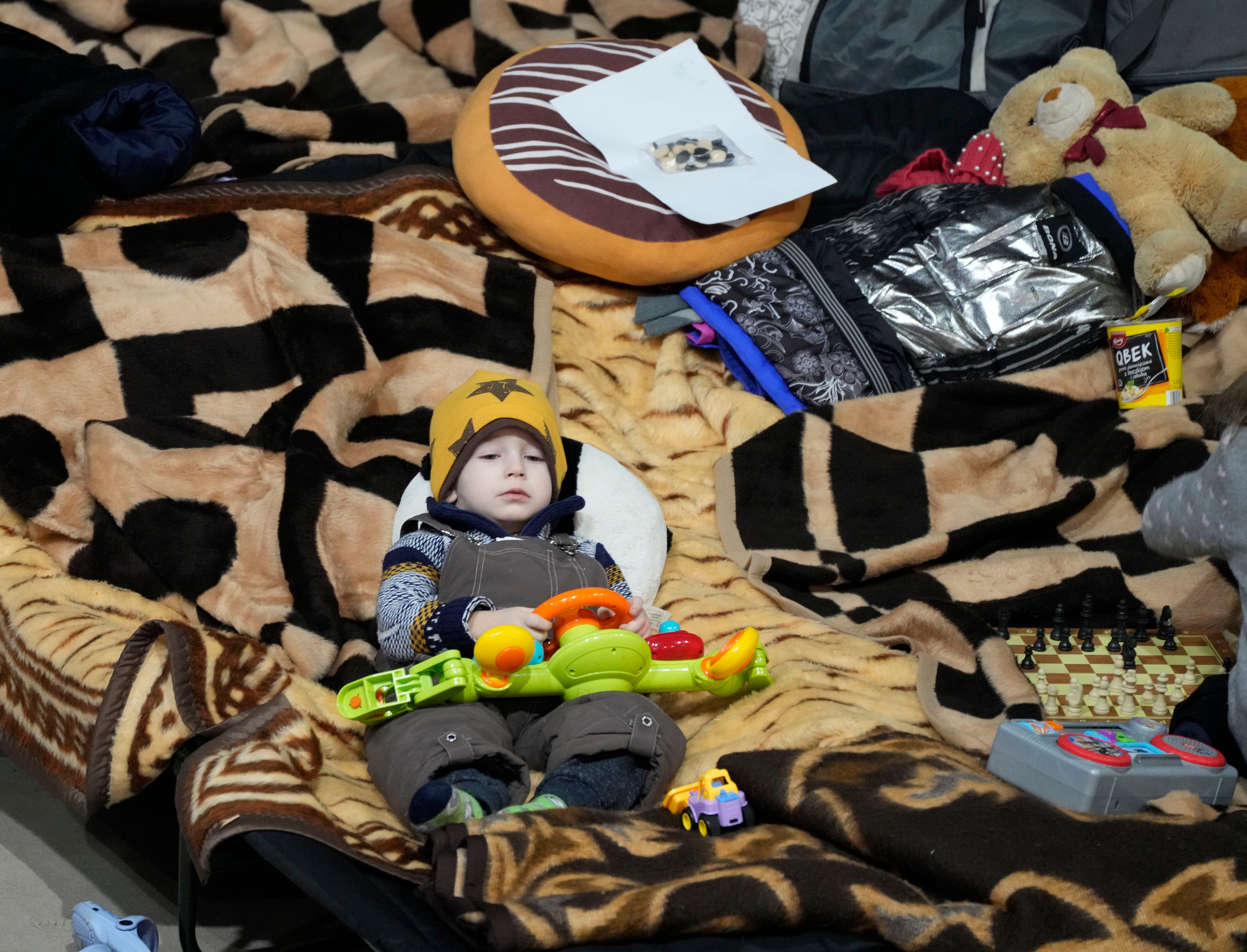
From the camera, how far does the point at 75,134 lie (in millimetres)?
1896

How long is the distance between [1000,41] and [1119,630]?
4.53 feet

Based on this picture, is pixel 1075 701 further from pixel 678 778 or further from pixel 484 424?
pixel 484 424

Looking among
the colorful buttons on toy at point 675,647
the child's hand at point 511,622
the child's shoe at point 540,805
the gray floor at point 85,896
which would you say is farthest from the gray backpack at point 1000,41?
the gray floor at point 85,896

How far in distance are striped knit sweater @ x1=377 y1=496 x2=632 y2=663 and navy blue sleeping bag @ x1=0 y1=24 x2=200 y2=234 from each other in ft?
2.77

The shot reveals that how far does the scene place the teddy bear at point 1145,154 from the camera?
1922 mm

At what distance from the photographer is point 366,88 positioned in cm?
249

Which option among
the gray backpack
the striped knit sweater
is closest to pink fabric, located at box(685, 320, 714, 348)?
the striped knit sweater

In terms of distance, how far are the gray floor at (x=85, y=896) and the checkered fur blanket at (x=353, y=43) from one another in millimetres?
1353

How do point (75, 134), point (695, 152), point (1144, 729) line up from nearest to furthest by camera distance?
point (1144, 729)
point (75, 134)
point (695, 152)

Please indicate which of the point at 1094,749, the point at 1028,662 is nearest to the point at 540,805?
the point at 1094,749

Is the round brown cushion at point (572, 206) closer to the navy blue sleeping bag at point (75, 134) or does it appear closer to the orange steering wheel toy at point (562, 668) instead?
the navy blue sleeping bag at point (75, 134)

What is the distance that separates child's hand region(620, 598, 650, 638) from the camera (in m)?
1.33

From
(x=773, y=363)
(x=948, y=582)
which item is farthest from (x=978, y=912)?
(x=773, y=363)

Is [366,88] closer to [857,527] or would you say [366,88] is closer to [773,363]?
[773,363]
